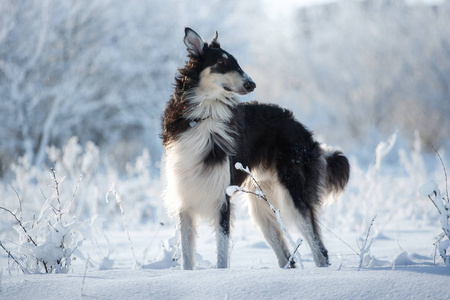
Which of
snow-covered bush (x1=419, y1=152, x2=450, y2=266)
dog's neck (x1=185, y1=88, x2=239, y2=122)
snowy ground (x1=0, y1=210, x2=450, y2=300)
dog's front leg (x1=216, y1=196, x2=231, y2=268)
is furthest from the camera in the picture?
dog's neck (x1=185, y1=88, x2=239, y2=122)

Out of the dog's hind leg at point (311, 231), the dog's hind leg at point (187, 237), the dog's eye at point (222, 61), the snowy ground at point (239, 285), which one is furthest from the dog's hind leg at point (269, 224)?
the snowy ground at point (239, 285)

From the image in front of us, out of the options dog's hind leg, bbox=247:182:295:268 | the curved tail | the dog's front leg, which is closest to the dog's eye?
the dog's front leg

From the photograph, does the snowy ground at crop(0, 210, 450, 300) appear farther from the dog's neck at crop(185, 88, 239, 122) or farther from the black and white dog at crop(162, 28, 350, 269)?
the dog's neck at crop(185, 88, 239, 122)

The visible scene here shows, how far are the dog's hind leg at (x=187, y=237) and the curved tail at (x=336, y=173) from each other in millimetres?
1694

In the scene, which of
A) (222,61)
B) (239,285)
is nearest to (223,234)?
(239,285)

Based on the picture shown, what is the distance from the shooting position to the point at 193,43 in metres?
3.74

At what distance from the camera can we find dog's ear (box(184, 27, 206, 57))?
12.2 ft

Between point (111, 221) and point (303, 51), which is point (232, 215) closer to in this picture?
point (111, 221)

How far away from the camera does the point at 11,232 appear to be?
5715 millimetres

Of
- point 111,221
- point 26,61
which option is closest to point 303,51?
point 26,61

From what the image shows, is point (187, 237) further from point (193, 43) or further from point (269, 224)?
point (193, 43)

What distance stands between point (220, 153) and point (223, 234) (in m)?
0.65

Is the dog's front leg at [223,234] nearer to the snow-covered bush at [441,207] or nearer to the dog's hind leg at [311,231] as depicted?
the dog's hind leg at [311,231]

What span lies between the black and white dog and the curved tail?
0.36 meters
